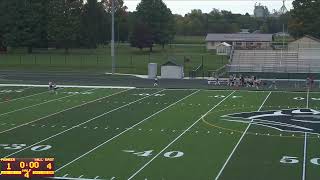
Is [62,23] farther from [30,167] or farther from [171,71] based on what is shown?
[30,167]

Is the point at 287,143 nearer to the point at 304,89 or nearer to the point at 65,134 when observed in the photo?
the point at 65,134

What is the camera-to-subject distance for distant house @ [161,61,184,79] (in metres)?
44.3

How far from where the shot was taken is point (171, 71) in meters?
44.4

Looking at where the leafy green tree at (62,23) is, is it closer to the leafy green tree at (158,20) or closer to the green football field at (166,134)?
the leafy green tree at (158,20)

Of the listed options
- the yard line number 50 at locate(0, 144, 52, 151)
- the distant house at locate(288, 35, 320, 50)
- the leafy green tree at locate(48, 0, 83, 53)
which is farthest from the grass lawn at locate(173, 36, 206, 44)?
the yard line number 50 at locate(0, 144, 52, 151)

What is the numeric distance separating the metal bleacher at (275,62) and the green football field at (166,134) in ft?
50.0

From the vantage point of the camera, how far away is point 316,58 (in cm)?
5156

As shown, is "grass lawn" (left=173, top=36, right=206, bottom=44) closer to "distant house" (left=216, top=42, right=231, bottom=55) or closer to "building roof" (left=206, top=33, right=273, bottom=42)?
"building roof" (left=206, top=33, right=273, bottom=42)

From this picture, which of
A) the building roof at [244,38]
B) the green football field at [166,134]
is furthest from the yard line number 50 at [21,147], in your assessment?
the building roof at [244,38]

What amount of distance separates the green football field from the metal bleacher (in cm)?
1523

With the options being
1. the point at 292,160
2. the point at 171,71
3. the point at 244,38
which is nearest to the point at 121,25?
the point at 244,38

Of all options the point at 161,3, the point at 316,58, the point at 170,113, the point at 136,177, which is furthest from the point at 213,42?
the point at 136,177

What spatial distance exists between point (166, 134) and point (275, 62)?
32.3 metres

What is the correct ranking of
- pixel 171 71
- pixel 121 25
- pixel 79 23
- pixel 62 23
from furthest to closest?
1. pixel 121 25
2. pixel 79 23
3. pixel 62 23
4. pixel 171 71
